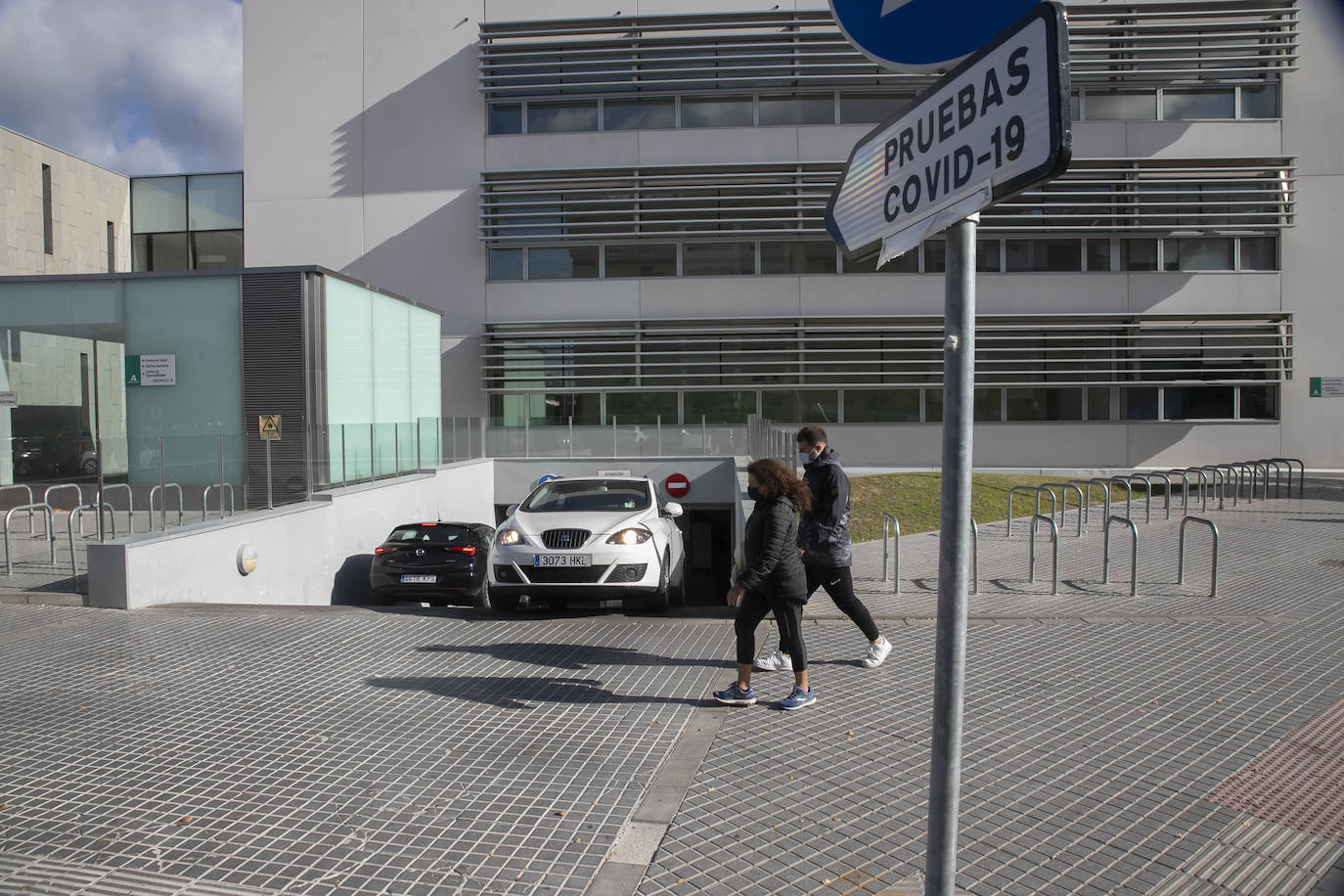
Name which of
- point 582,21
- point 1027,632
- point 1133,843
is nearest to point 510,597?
point 1027,632

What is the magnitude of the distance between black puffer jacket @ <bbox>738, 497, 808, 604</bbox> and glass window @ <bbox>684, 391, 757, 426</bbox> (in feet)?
70.7

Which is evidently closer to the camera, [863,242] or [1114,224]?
[863,242]

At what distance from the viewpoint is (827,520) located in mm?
6809

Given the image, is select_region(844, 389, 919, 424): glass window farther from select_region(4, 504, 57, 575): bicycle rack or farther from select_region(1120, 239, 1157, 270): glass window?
select_region(4, 504, 57, 575): bicycle rack

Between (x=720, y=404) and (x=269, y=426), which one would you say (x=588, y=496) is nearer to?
(x=269, y=426)

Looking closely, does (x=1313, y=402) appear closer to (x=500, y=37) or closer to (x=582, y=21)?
(x=582, y=21)

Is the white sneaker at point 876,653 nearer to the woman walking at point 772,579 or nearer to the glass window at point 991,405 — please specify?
the woman walking at point 772,579

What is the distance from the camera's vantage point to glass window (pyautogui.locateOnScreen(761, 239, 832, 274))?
27750 mm

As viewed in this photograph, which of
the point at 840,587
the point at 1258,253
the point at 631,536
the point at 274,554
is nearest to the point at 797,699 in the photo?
the point at 840,587

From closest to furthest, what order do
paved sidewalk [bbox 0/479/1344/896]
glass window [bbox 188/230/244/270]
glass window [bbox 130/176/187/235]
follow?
1. paved sidewalk [bbox 0/479/1344/896]
2. glass window [bbox 130/176/187/235]
3. glass window [bbox 188/230/244/270]

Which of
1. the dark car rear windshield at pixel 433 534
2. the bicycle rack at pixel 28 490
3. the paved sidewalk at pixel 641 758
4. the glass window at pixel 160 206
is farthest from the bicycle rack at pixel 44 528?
the glass window at pixel 160 206

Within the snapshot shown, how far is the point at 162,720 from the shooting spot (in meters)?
5.66

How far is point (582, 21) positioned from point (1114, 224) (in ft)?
56.1

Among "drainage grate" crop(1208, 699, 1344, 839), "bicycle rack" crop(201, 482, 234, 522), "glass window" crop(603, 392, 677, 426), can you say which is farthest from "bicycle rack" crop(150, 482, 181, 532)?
"glass window" crop(603, 392, 677, 426)
